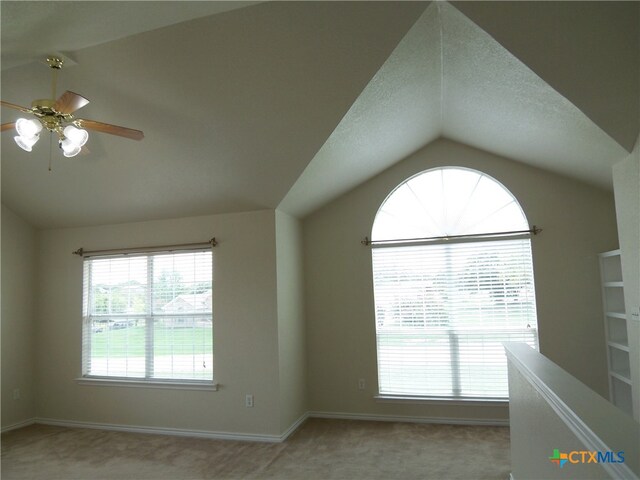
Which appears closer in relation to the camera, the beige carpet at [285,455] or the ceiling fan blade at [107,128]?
the ceiling fan blade at [107,128]

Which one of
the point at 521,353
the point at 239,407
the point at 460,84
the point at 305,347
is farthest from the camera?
the point at 305,347

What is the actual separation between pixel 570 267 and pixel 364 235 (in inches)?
81.6

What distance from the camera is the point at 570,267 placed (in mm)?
4285

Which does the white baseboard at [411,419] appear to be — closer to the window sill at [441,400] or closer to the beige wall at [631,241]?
the window sill at [441,400]

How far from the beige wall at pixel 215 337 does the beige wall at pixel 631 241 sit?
9.66 ft

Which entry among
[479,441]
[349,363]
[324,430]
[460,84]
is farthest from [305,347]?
[460,84]

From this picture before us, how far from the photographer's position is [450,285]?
4648 mm

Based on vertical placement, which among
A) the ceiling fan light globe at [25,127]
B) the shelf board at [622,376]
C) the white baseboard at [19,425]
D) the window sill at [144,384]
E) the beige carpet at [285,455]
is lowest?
the beige carpet at [285,455]

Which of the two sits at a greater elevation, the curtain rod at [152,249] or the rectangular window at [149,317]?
the curtain rod at [152,249]

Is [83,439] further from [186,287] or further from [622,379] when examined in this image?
[622,379]

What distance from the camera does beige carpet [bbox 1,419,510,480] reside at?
340 cm

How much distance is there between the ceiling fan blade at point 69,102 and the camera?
238 cm

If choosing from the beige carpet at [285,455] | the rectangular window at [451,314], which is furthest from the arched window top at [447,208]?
the beige carpet at [285,455]

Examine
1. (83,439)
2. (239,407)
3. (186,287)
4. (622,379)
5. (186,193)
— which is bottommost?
(83,439)
